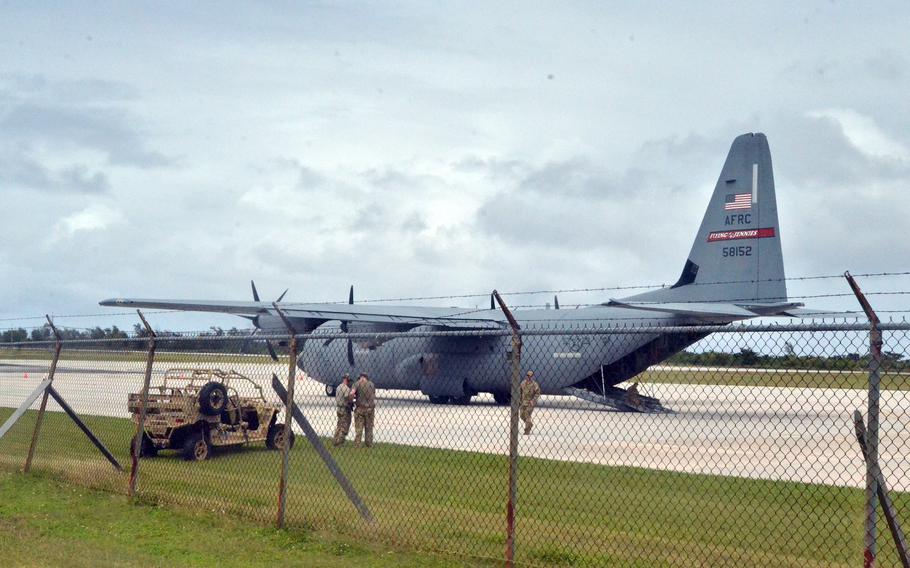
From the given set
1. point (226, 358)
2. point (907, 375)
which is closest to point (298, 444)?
point (226, 358)

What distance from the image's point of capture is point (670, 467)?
14.5 metres

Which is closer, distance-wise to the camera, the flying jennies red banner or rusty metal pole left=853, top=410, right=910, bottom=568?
rusty metal pole left=853, top=410, right=910, bottom=568

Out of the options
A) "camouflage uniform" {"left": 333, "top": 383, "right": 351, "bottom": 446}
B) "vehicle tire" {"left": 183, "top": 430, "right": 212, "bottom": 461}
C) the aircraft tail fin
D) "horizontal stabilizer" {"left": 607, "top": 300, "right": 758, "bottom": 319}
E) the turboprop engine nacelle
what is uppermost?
the aircraft tail fin

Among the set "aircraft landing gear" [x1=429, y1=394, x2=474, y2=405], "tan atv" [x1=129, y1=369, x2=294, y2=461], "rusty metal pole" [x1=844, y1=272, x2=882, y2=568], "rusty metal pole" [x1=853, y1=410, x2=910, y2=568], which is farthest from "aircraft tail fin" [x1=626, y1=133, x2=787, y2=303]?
"rusty metal pole" [x1=844, y1=272, x2=882, y2=568]

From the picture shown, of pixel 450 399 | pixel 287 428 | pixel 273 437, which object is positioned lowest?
pixel 273 437

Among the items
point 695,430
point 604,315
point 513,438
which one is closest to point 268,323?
point 604,315

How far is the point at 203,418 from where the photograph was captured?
1553 cm

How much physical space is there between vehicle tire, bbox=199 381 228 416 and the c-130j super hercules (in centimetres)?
979

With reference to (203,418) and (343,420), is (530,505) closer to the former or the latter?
(343,420)

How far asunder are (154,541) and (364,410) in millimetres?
5113

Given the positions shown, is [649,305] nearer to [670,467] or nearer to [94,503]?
[670,467]

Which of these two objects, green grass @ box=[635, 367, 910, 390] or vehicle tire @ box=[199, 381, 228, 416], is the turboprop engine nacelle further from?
green grass @ box=[635, 367, 910, 390]

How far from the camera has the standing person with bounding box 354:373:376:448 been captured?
13.1m

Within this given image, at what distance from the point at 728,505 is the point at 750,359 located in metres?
4.20
